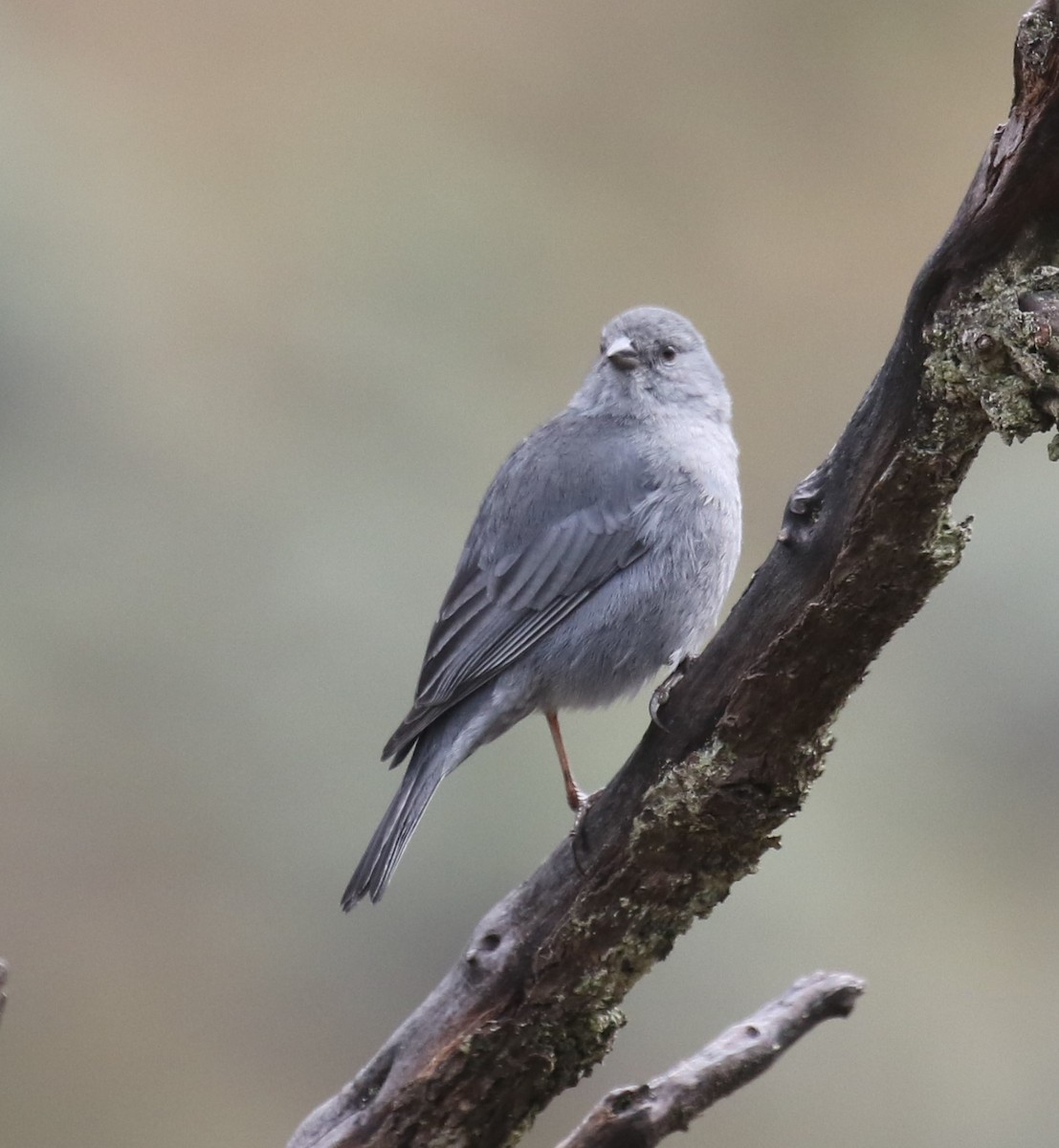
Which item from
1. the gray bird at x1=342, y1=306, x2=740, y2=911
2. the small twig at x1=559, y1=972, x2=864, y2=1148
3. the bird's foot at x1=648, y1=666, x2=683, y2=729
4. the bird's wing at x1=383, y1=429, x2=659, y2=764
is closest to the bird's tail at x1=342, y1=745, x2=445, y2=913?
the gray bird at x1=342, y1=306, x2=740, y2=911

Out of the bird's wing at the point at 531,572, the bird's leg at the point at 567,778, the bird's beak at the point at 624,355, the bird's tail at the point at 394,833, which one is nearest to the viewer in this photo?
the bird's tail at the point at 394,833

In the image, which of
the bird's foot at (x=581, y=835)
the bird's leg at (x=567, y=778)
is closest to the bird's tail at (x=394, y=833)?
the bird's leg at (x=567, y=778)

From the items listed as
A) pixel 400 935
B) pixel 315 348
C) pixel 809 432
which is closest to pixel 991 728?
pixel 809 432

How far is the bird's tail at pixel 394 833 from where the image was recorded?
3.43m

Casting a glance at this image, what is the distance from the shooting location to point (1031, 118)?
2.21 meters

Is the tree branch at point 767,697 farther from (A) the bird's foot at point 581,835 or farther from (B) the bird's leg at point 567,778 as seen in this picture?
(B) the bird's leg at point 567,778

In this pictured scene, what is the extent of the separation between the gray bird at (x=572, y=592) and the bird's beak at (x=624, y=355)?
37 centimetres

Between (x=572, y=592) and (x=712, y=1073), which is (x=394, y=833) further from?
(x=712, y=1073)

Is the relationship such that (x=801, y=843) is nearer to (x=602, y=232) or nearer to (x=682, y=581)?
(x=682, y=581)

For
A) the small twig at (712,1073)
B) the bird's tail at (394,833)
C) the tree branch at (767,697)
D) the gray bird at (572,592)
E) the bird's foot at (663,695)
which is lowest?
the small twig at (712,1073)

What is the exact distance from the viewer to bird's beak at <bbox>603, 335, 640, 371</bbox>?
437 centimetres

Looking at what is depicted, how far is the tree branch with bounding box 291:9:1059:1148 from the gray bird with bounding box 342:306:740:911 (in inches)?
27.6

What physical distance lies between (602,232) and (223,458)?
268 cm

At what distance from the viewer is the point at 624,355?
438cm
